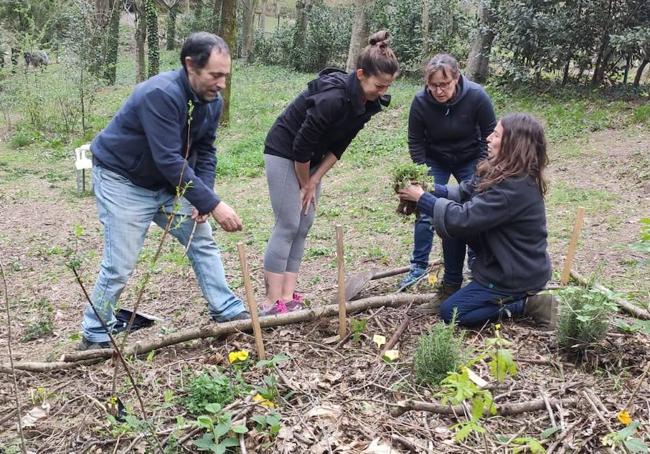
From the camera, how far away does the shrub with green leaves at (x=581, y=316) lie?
3.04 meters

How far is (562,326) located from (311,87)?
1.98 m

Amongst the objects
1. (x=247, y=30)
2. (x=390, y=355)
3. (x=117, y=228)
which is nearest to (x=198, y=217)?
(x=117, y=228)

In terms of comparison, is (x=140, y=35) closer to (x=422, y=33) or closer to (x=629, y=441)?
(x=422, y=33)

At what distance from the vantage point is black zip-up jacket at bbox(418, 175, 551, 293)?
332 cm

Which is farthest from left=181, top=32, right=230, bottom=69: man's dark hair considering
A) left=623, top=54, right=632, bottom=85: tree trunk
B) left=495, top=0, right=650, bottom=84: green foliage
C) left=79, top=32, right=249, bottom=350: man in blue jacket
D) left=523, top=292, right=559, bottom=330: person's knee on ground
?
left=623, top=54, right=632, bottom=85: tree trunk

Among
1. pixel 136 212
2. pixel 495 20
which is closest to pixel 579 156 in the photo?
pixel 495 20

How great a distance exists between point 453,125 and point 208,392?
2.70 metres

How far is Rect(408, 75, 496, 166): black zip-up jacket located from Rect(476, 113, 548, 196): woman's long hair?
96 centimetres

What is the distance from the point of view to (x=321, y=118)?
3.47 m

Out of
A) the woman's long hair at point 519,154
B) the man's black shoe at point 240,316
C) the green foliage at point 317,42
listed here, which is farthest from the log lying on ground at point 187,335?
the green foliage at point 317,42

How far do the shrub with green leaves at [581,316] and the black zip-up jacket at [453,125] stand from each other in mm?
1674

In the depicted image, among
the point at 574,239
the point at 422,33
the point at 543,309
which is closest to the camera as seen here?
the point at 543,309

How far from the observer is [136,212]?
3.59 m

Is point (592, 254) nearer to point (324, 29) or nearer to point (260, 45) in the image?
point (324, 29)
